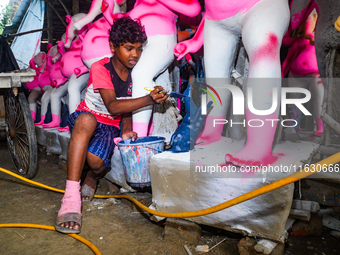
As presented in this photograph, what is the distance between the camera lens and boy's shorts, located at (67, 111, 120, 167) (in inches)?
83.0

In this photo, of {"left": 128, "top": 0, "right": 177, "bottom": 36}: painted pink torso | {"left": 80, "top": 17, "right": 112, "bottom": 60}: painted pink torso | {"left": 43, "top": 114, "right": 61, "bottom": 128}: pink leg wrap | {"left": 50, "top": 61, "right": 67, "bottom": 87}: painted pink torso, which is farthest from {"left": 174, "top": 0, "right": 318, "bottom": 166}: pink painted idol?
{"left": 43, "top": 114, "right": 61, "bottom": 128}: pink leg wrap

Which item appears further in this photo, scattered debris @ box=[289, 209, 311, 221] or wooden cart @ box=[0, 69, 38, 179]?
wooden cart @ box=[0, 69, 38, 179]

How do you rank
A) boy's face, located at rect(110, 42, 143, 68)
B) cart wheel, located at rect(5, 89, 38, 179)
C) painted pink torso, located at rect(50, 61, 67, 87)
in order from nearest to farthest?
boy's face, located at rect(110, 42, 143, 68), cart wheel, located at rect(5, 89, 38, 179), painted pink torso, located at rect(50, 61, 67, 87)

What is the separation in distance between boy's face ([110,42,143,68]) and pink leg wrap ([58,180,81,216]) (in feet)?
3.31

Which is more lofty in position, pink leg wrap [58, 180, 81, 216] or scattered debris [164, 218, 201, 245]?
pink leg wrap [58, 180, 81, 216]

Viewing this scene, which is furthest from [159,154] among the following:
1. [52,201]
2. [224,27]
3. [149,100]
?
[52,201]

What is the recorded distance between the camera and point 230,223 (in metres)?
1.43

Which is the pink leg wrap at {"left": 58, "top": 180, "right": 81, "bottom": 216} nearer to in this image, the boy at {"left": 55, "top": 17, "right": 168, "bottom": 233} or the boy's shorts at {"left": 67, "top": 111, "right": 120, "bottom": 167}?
the boy at {"left": 55, "top": 17, "right": 168, "bottom": 233}

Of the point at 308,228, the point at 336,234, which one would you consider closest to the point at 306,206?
the point at 308,228

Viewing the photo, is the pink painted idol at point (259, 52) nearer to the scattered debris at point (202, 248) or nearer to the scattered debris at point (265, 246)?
the scattered debris at point (265, 246)

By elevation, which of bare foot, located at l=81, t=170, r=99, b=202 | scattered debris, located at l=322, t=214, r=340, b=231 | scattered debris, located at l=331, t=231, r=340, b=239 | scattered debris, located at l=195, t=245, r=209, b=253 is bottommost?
scattered debris, located at l=331, t=231, r=340, b=239

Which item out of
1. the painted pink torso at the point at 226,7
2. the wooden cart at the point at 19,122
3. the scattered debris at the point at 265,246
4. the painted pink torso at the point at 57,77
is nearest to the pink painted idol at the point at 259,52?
the painted pink torso at the point at 226,7

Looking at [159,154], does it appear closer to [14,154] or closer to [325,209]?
[325,209]

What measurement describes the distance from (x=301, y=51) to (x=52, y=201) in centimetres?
282
